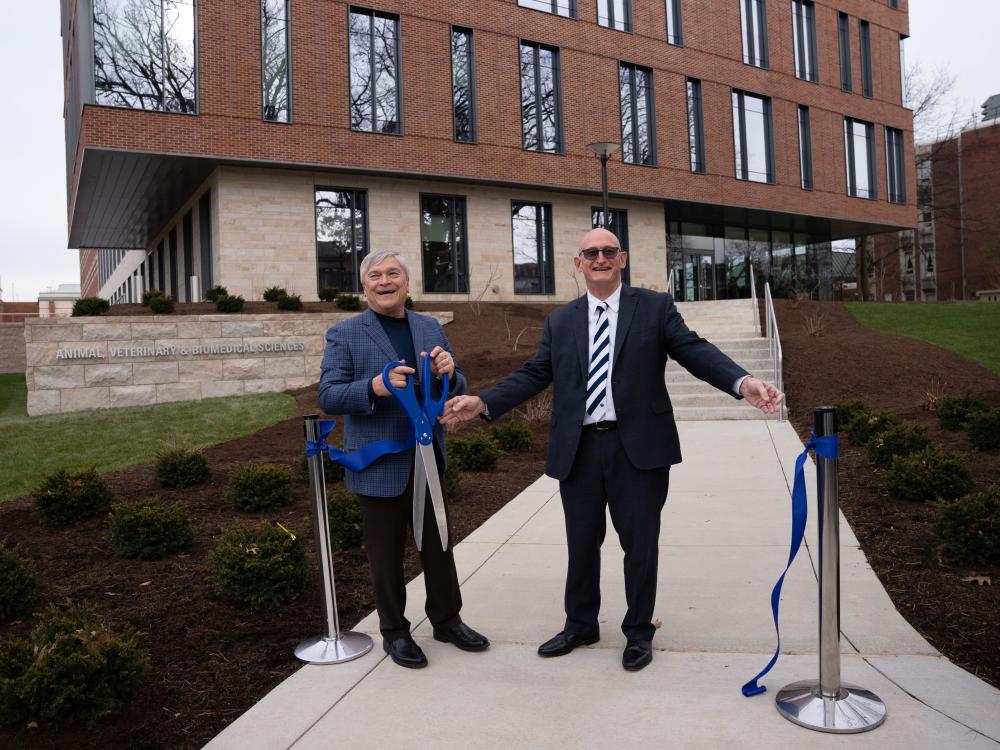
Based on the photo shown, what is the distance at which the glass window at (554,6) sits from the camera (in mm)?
25148

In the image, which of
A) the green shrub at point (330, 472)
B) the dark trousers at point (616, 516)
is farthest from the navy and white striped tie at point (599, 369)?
the green shrub at point (330, 472)

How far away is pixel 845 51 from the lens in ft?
108

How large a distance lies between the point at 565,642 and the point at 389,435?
1289 mm

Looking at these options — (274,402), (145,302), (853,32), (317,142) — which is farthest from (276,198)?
(853,32)

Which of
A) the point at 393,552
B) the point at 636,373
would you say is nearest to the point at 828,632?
the point at 636,373

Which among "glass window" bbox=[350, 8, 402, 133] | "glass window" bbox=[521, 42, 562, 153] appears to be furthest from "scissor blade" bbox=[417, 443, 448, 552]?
"glass window" bbox=[521, 42, 562, 153]

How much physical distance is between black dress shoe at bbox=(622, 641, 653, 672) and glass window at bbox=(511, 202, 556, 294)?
2232cm

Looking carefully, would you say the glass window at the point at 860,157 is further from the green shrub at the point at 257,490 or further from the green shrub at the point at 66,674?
the green shrub at the point at 66,674

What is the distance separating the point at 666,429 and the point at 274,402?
11.6 meters

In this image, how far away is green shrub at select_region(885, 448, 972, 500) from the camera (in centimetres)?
633

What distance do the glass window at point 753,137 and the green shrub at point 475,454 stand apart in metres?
23.6

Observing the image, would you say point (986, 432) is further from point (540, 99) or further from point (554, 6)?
point (554, 6)

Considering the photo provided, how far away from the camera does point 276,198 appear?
21938 millimetres

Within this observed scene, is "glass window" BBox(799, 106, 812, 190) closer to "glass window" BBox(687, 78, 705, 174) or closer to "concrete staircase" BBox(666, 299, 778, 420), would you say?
"glass window" BBox(687, 78, 705, 174)
